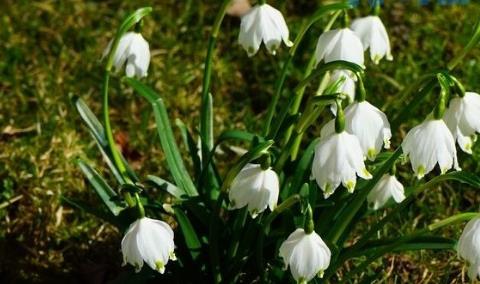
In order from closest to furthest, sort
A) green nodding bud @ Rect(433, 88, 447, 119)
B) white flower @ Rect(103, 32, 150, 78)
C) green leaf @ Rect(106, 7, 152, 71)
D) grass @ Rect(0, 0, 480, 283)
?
green nodding bud @ Rect(433, 88, 447, 119)
green leaf @ Rect(106, 7, 152, 71)
white flower @ Rect(103, 32, 150, 78)
grass @ Rect(0, 0, 480, 283)

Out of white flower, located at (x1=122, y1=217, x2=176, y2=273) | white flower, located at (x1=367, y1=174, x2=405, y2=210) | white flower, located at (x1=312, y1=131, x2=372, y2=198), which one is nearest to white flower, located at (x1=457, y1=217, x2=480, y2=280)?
white flower, located at (x1=312, y1=131, x2=372, y2=198)

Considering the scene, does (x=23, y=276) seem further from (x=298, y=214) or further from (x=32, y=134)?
(x=298, y=214)

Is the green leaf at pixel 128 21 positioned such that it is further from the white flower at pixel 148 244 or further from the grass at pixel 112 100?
the grass at pixel 112 100

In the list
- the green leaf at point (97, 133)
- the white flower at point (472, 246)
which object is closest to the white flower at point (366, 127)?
the white flower at point (472, 246)

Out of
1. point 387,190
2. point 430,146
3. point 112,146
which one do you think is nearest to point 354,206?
point 387,190

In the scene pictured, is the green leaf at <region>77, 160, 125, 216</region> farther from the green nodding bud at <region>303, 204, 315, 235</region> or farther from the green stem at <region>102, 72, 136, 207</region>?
the green nodding bud at <region>303, 204, 315, 235</region>

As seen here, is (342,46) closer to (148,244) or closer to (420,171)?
(420,171)
